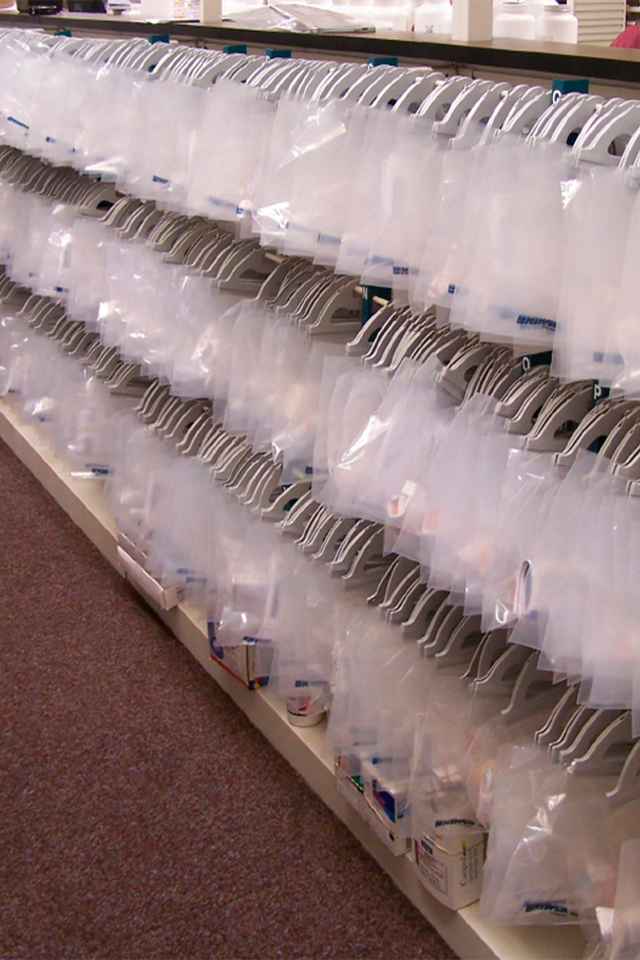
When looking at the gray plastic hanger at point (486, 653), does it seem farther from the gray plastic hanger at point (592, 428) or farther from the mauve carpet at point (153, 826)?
the mauve carpet at point (153, 826)

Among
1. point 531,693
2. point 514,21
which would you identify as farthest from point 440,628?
point 514,21

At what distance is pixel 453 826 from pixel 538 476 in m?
0.76

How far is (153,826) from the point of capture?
2350mm

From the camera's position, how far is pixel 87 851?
228 cm

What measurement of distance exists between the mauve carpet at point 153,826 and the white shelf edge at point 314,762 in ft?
0.10

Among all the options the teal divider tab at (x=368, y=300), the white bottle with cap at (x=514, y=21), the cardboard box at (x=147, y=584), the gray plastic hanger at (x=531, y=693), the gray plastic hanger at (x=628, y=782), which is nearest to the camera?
the gray plastic hanger at (x=628, y=782)

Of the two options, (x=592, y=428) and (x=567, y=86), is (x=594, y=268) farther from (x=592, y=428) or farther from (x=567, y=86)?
(x=567, y=86)

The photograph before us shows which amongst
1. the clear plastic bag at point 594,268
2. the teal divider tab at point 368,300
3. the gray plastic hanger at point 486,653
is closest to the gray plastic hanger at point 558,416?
the clear plastic bag at point 594,268

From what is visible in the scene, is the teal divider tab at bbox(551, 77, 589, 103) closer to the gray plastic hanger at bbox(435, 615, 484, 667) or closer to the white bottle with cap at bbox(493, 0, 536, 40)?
the gray plastic hanger at bbox(435, 615, 484, 667)

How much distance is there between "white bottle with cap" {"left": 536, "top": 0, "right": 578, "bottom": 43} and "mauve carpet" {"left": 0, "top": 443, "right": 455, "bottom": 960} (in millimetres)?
2288

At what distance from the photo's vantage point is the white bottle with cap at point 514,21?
3361 millimetres

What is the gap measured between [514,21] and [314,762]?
7.88ft

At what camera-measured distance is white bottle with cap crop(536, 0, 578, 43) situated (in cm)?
350

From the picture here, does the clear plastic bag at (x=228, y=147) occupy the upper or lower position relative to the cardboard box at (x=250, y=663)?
upper
